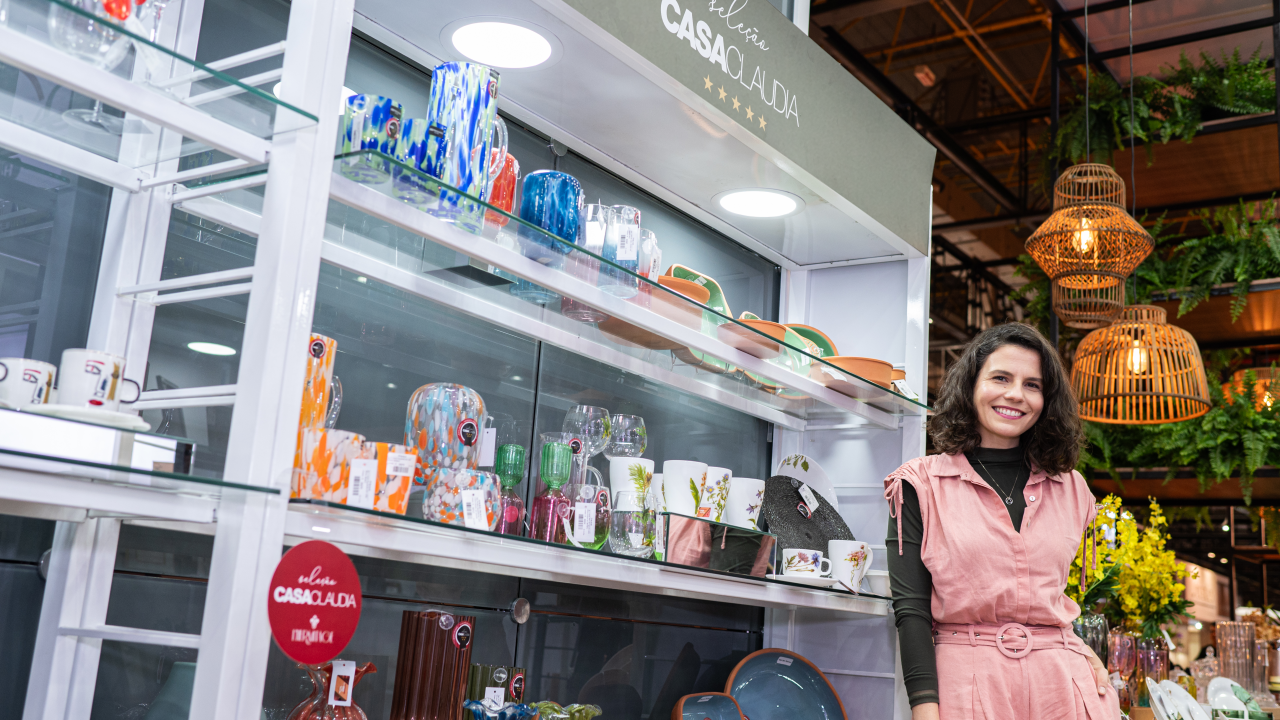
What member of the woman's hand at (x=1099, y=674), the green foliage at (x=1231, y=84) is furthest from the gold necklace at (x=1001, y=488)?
the green foliage at (x=1231, y=84)

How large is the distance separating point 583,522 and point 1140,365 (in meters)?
4.06

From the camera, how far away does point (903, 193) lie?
2.88 meters

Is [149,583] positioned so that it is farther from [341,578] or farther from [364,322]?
[364,322]

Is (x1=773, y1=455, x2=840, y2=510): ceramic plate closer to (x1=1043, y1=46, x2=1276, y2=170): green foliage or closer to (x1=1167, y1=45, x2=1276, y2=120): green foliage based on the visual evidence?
(x1=1043, y1=46, x2=1276, y2=170): green foliage

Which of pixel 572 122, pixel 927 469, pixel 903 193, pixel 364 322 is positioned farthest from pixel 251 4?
pixel 903 193

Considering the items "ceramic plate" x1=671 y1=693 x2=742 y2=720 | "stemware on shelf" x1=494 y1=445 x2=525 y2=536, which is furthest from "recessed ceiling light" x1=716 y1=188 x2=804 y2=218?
"ceramic plate" x1=671 y1=693 x2=742 y2=720

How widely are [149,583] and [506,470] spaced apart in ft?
1.92

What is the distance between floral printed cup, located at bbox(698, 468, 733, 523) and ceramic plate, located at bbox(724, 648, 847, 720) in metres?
0.54

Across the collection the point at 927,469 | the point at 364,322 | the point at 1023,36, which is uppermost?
the point at 1023,36

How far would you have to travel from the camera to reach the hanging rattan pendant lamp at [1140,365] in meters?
4.92

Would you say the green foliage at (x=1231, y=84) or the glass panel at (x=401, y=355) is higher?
the green foliage at (x=1231, y=84)

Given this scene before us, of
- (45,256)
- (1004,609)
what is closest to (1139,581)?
(1004,609)

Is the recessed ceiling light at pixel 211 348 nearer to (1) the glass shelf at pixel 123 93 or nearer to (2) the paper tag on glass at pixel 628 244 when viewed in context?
(1) the glass shelf at pixel 123 93

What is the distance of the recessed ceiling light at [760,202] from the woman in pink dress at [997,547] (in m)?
0.61
